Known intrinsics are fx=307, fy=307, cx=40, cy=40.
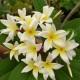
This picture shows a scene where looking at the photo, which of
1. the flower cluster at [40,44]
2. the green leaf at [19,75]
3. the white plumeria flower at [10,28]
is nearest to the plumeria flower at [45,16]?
the flower cluster at [40,44]

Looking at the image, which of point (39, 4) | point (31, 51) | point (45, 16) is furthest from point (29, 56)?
point (39, 4)

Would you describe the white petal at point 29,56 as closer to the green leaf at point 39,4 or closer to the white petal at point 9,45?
the white petal at point 9,45

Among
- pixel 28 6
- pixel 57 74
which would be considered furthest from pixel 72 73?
pixel 28 6

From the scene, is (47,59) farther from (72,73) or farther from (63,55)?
(72,73)

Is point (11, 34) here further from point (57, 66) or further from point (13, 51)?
point (57, 66)

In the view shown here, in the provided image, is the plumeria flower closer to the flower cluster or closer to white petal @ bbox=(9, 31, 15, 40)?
the flower cluster

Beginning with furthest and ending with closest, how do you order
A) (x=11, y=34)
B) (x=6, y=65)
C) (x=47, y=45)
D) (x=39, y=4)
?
(x=39, y=4) → (x=6, y=65) → (x=11, y=34) → (x=47, y=45)

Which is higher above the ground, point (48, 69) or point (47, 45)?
point (47, 45)

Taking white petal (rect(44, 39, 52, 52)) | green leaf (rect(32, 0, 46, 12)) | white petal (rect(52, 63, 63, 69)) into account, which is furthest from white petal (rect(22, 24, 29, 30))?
green leaf (rect(32, 0, 46, 12))
